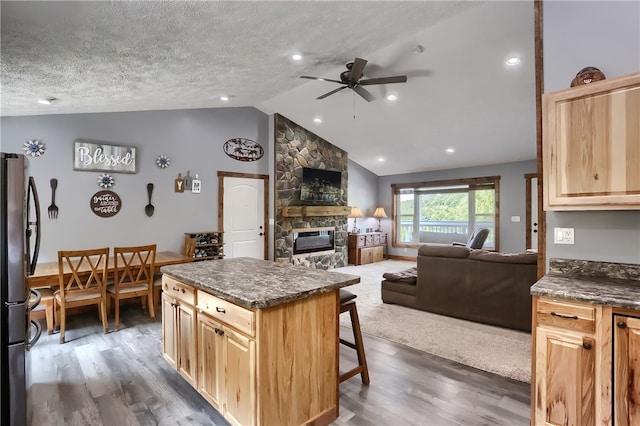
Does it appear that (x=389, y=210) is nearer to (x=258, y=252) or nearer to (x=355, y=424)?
(x=258, y=252)

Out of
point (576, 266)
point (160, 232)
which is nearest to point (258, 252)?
point (160, 232)

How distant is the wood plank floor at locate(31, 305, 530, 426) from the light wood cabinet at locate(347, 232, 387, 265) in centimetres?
479

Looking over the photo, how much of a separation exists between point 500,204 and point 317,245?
14.3 ft

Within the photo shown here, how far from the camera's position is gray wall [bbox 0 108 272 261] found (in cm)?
417

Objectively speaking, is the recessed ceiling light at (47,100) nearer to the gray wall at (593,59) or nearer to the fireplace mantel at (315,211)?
the fireplace mantel at (315,211)

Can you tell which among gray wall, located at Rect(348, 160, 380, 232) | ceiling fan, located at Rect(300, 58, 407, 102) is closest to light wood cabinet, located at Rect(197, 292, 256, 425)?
ceiling fan, located at Rect(300, 58, 407, 102)

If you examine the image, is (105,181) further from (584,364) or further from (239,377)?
(584,364)

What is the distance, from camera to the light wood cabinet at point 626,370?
1537 mm

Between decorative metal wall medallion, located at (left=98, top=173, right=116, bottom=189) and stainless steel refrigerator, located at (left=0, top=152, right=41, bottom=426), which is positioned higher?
decorative metal wall medallion, located at (left=98, top=173, right=116, bottom=189)

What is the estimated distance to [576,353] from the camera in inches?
65.6

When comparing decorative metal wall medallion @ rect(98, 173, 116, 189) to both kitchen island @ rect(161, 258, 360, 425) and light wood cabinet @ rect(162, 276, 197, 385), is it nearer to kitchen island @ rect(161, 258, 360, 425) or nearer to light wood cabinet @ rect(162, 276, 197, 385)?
light wood cabinet @ rect(162, 276, 197, 385)

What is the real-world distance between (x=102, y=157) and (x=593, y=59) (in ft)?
17.8

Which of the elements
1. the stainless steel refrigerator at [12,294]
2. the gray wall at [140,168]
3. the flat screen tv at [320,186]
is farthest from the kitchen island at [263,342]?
the flat screen tv at [320,186]

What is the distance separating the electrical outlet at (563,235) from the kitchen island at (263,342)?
1.45 metres
